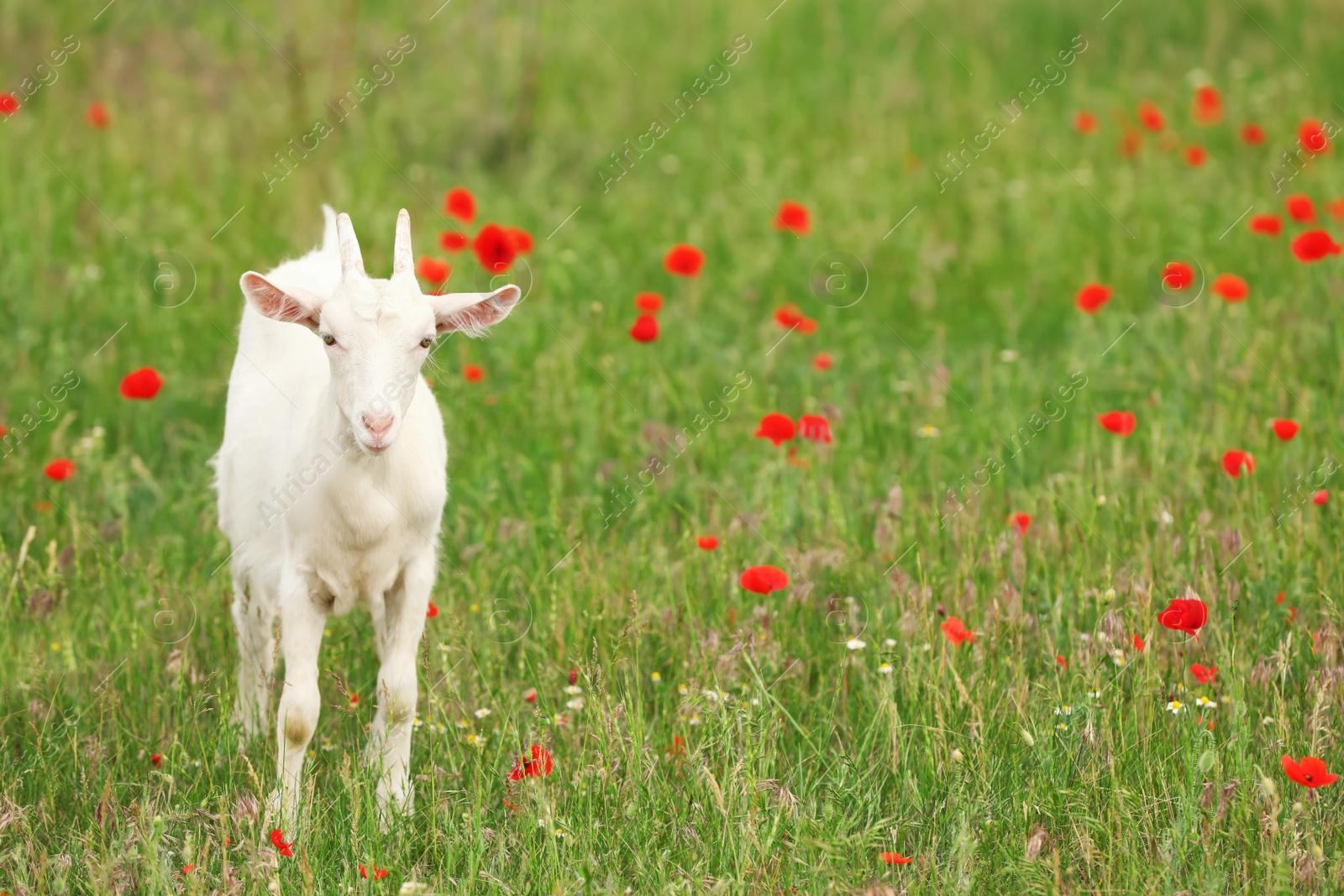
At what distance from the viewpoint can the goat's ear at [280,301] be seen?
118 inches

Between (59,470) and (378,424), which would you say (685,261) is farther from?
(378,424)

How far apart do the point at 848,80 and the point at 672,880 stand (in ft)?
25.2

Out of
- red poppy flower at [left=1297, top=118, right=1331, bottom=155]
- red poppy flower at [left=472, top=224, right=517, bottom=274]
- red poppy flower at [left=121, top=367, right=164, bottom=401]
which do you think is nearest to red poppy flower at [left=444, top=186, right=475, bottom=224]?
red poppy flower at [left=472, top=224, right=517, bottom=274]

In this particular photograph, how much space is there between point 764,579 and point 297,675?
118 cm

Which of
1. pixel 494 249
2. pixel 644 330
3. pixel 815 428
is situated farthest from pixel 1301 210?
pixel 494 249

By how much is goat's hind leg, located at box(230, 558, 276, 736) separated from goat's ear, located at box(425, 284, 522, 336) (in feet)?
3.38

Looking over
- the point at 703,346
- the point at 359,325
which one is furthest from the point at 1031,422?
the point at 359,325

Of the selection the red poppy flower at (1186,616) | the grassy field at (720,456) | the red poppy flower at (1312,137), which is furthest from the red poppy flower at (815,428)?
the red poppy flower at (1312,137)

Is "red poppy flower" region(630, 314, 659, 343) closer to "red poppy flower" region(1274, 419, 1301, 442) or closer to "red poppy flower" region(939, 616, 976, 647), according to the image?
"red poppy flower" region(939, 616, 976, 647)

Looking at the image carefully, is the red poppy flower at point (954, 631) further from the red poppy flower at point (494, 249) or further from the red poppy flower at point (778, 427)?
the red poppy flower at point (494, 249)

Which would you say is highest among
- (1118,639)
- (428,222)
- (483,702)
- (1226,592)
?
(428,222)

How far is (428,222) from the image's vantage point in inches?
284

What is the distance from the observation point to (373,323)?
116 inches

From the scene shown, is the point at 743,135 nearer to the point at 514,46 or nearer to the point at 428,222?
the point at 514,46
